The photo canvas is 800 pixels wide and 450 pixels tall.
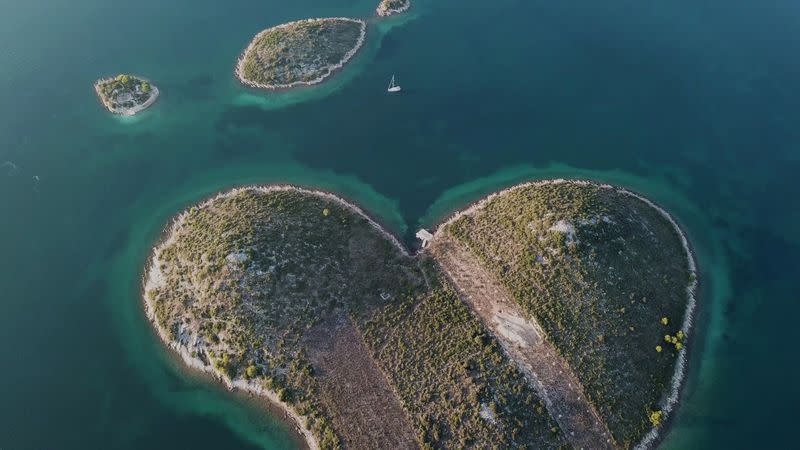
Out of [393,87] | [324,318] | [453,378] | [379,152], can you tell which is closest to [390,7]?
[393,87]

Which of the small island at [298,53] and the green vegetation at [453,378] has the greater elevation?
the small island at [298,53]

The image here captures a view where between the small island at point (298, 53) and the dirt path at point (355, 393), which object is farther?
the small island at point (298, 53)

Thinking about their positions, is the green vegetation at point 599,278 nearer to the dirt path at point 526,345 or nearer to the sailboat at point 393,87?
the dirt path at point 526,345

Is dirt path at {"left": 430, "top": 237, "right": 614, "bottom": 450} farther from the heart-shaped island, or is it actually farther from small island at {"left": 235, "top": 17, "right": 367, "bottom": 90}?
small island at {"left": 235, "top": 17, "right": 367, "bottom": 90}

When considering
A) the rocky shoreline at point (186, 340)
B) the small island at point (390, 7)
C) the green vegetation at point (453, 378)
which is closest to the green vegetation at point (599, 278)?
the green vegetation at point (453, 378)

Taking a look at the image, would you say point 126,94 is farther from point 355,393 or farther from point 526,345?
point 526,345
